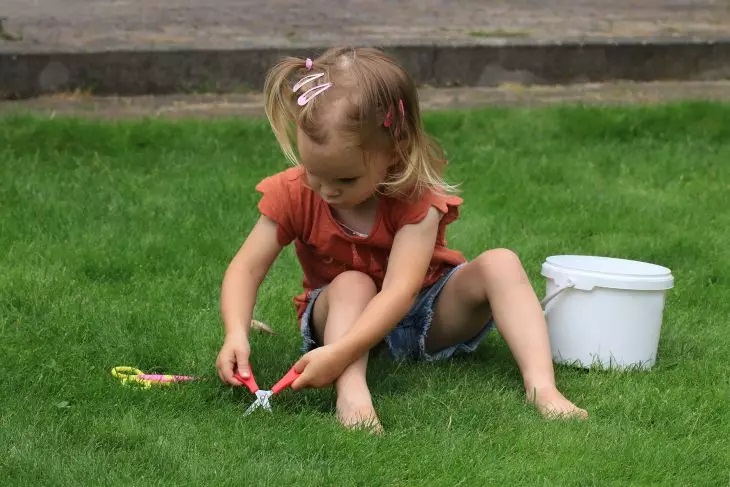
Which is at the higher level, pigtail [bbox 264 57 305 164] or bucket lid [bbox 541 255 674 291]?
pigtail [bbox 264 57 305 164]

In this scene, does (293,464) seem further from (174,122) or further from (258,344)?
(174,122)

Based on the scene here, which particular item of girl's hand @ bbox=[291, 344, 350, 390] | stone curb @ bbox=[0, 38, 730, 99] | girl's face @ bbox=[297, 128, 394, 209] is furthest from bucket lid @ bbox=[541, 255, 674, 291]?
stone curb @ bbox=[0, 38, 730, 99]

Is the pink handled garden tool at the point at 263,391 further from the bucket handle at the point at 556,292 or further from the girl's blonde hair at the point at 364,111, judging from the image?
the bucket handle at the point at 556,292

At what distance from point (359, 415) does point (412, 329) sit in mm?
574

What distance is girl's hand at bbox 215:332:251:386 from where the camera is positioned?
112 inches

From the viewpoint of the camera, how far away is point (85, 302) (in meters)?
3.61

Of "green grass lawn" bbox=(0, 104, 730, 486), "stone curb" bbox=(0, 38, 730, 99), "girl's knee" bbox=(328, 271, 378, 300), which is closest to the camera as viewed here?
"green grass lawn" bbox=(0, 104, 730, 486)

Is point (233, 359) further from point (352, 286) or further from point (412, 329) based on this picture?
point (412, 329)

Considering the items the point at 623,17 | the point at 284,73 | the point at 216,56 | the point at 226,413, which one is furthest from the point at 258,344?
the point at 623,17

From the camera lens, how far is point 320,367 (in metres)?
2.76

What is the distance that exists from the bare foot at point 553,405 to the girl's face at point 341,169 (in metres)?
0.64

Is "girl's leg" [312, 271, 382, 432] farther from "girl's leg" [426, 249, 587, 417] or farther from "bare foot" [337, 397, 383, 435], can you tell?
"girl's leg" [426, 249, 587, 417]

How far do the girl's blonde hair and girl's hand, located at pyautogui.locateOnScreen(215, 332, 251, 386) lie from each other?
1.56 ft

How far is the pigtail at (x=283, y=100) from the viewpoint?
9.51 feet
